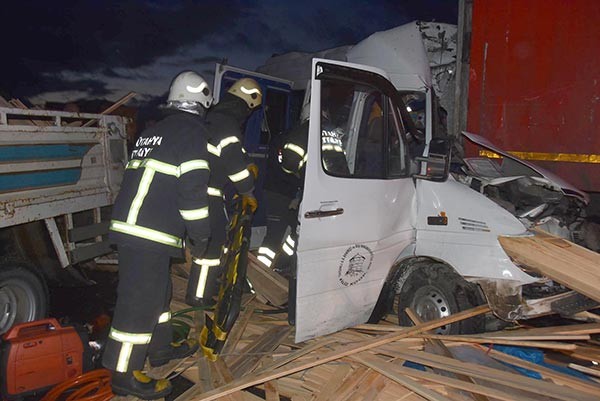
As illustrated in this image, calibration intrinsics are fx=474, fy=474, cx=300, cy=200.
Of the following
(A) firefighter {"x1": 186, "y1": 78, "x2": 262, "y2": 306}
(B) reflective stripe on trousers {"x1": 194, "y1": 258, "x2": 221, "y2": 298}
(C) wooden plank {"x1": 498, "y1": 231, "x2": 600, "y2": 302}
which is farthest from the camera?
(B) reflective stripe on trousers {"x1": 194, "y1": 258, "x2": 221, "y2": 298}

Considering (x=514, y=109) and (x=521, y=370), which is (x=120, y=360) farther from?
(x=514, y=109)

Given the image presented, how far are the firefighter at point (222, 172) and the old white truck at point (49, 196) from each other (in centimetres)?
139

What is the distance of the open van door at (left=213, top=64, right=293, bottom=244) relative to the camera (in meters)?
6.77

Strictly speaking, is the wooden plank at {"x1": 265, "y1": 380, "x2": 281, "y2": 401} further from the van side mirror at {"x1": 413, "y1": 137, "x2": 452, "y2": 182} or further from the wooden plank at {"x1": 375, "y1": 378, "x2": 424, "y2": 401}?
the van side mirror at {"x1": 413, "y1": 137, "x2": 452, "y2": 182}

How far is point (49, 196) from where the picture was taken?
15.2ft

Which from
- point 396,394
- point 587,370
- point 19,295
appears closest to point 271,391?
point 396,394

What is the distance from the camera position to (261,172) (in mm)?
7637

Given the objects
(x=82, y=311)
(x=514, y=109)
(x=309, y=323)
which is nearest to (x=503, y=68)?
(x=514, y=109)

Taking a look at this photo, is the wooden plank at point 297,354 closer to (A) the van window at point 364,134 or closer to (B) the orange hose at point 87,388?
(B) the orange hose at point 87,388

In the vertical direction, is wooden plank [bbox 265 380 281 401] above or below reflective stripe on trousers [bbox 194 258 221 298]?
below

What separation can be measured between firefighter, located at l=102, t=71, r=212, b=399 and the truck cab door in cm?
80

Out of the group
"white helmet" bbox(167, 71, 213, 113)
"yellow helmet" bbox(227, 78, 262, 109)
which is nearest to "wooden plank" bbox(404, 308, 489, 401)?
"white helmet" bbox(167, 71, 213, 113)

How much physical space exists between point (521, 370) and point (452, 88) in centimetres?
365

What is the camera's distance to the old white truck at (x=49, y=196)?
4.20 metres
